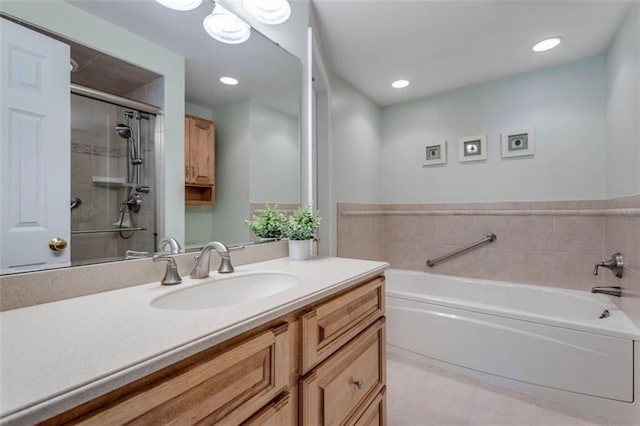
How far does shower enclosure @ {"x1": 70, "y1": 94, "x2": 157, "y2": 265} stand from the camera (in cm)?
85

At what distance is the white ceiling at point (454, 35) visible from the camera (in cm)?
175

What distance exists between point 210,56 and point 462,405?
2.27 m

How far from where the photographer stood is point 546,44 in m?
2.12

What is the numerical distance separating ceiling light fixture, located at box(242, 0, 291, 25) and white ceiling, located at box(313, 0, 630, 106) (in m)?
0.40

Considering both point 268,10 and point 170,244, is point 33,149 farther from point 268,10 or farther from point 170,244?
point 268,10

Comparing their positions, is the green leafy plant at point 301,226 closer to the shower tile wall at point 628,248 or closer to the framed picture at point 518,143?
the shower tile wall at point 628,248

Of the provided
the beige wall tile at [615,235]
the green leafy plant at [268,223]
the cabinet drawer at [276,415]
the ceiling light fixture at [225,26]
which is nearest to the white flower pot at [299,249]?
the green leafy plant at [268,223]

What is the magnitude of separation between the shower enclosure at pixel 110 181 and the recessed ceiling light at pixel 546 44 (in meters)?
2.56

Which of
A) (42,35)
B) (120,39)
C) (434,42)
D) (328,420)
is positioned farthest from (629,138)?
(42,35)

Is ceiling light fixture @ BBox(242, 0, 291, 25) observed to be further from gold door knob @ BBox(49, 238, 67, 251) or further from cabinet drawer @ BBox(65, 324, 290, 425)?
cabinet drawer @ BBox(65, 324, 290, 425)

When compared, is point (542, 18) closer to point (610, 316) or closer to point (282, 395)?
point (610, 316)

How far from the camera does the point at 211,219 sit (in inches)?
49.7

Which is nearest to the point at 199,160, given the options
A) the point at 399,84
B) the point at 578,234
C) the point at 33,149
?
the point at 33,149

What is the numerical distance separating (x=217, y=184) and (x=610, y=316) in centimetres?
242
